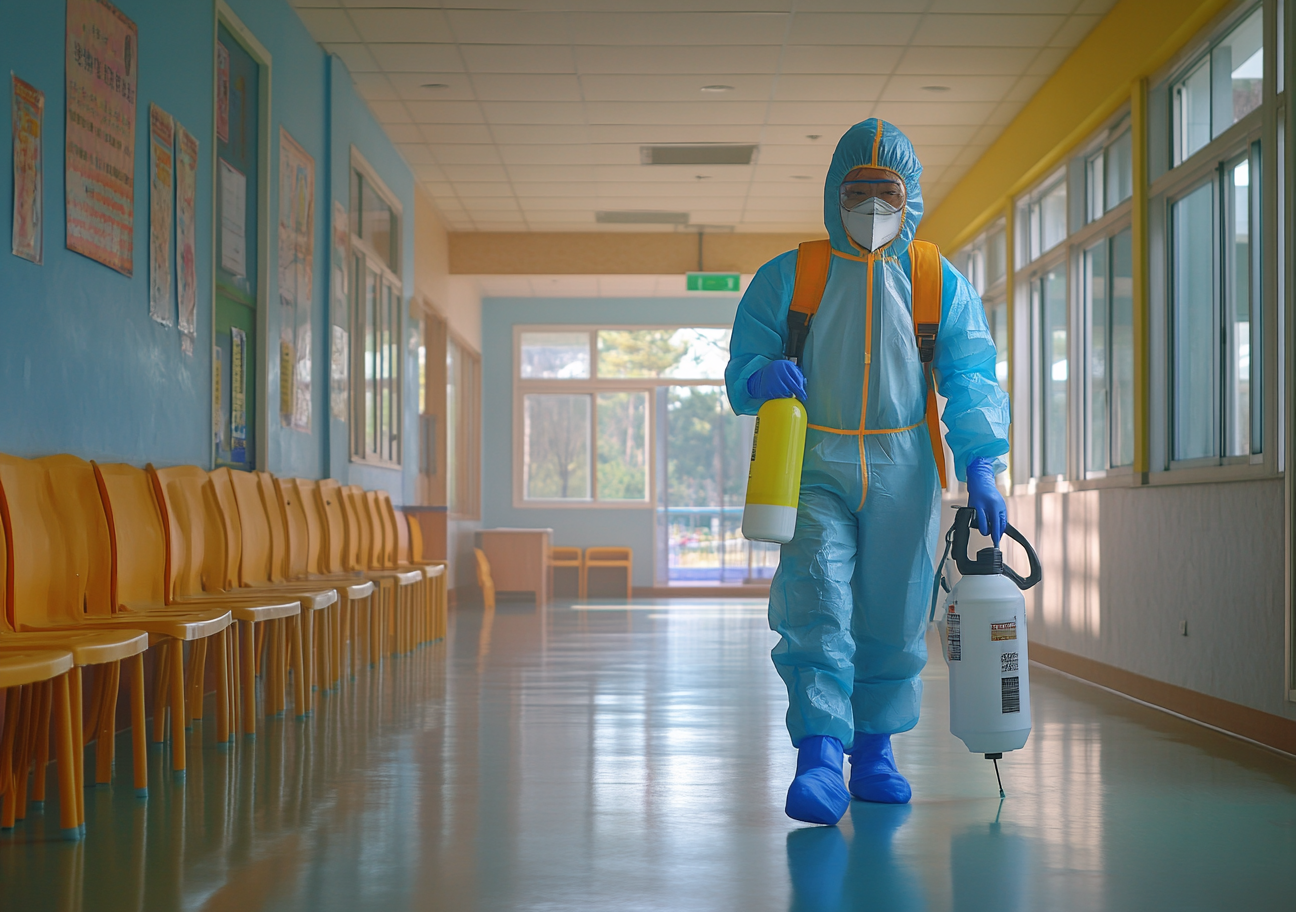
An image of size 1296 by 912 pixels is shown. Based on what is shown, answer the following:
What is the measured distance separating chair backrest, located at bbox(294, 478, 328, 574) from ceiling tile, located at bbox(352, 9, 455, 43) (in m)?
2.37

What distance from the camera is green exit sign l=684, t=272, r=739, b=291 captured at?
35.9 feet

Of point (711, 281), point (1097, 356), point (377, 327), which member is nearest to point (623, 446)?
point (711, 281)

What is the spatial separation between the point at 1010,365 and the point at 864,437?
512 centimetres

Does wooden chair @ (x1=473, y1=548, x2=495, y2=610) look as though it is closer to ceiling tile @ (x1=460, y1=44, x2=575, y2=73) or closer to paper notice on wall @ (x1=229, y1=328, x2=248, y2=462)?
ceiling tile @ (x1=460, y1=44, x2=575, y2=73)

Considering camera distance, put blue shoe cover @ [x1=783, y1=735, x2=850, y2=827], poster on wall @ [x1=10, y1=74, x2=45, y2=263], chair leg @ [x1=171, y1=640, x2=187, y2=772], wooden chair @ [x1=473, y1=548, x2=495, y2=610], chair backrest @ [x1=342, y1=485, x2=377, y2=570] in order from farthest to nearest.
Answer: wooden chair @ [x1=473, y1=548, x2=495, y2=610], chair backrest @ [x1=342, y1=485, x2=377, y2=570], poster on wall @ [x1=10, y1=74, x2=45, y2=263], chair leg @ [x1=171, y1=640, x2=187, y2=772], blue shoe cover @ [x1=783, y1=735, x2=850, y2=827]

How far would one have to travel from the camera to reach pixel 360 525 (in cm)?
634

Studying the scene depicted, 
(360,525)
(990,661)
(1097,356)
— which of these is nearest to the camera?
(990,661)

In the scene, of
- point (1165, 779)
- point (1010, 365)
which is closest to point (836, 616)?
point (1165, 779)

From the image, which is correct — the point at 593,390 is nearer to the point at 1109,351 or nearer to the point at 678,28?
the point at 678,28

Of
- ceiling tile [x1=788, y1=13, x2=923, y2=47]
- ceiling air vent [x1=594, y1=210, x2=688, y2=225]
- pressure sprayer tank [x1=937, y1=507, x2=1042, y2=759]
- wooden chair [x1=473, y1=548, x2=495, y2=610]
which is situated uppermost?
ceiling tile [x1=788, y1=13, x2=923, y2=47]

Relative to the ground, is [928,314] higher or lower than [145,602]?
higher

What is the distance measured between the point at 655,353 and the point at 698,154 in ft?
16.5

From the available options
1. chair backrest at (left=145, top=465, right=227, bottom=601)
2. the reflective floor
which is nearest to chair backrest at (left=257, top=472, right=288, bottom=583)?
chair backrest at (left=145, top=465, right=227, bottom=601)

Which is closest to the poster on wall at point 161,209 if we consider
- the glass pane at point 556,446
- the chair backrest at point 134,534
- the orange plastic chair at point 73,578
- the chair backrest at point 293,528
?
the chair backrest at point 134,534
